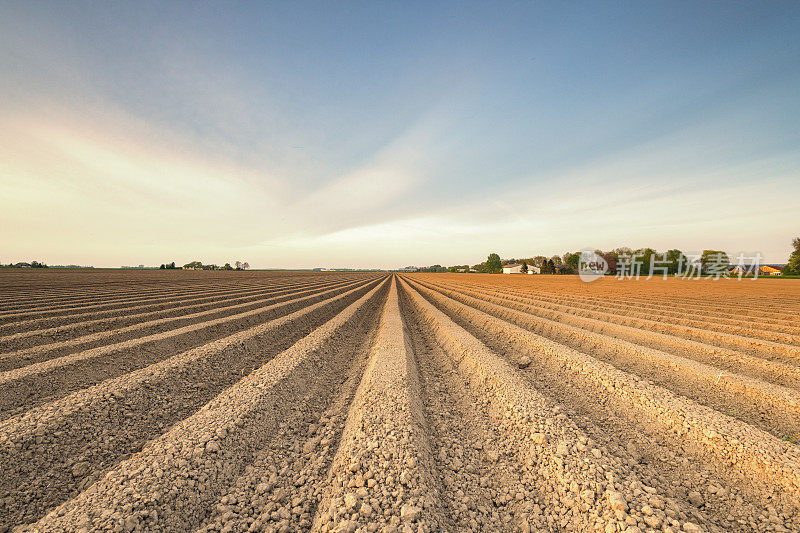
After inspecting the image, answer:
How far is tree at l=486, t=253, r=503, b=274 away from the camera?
116375 millimetres

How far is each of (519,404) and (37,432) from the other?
220 inches

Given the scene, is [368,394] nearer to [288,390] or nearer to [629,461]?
[288,390]

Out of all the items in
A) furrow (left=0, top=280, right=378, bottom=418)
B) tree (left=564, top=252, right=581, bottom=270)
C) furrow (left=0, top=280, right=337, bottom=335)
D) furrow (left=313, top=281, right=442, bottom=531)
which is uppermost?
tree (left=564, top=252, right=581, bottom=270)

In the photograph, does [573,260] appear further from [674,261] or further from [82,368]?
[82,368]

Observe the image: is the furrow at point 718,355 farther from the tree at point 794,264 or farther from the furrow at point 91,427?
the tree at point 794,264

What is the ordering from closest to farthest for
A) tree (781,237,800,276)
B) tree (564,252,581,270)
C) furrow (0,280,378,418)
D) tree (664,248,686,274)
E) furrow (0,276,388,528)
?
1. furrow (0,276,388,528)
2. furrow (0,280,378,418)
3. tree (781,237,800,276)
4. tree (664,248,686,274)
5. tree (564,252,581,270)

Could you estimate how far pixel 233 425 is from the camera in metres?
3.40

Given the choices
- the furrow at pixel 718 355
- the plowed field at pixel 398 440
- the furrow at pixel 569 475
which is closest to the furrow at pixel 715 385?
the plowed field at pixel 398 440

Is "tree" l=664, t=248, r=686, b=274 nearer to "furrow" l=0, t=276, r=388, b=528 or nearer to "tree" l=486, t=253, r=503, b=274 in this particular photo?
"tree" l=486, t=253, r=503, b=274

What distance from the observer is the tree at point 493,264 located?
116 m

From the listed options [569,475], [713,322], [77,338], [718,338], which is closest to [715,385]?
[718,338]

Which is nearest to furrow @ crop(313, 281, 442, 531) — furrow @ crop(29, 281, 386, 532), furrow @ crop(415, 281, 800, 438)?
furrow @ crop(29, 281, 386, 532)

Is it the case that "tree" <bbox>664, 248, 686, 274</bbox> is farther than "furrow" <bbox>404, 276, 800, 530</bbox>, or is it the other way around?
"tree" <bbox>664, 248, 686, 274</bbox>

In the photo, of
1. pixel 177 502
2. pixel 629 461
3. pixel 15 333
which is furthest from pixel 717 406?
pixel 15 333
